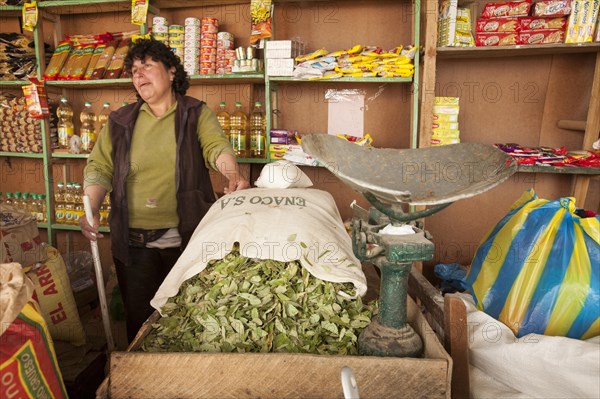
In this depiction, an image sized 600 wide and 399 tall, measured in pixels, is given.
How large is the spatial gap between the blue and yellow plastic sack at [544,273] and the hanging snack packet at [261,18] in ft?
5.94

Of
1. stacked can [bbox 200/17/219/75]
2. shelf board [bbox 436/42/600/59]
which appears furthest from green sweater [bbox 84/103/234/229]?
shelf board [bbox 436/42/600/59]

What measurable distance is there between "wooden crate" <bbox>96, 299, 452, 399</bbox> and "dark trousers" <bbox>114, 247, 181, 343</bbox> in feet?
3.63

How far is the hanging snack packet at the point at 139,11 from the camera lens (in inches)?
102

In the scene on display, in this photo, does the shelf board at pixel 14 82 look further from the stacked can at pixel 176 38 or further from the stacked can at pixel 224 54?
the stacked can at pixel 224 54

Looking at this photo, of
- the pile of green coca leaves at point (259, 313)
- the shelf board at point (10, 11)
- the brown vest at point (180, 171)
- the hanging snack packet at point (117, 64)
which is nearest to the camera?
the pile of green coca leaves at point (259, 313)

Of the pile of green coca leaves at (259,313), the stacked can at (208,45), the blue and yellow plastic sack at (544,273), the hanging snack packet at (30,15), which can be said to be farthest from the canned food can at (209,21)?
the blue and yellow plastic sack at (544,273)

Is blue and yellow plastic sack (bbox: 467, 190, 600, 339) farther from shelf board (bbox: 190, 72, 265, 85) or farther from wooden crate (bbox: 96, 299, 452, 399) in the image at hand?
shelf board (bbox: 190, 72, 265, 85)

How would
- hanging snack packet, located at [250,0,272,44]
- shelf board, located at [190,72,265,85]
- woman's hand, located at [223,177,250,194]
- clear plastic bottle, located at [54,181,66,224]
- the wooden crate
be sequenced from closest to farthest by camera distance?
the wooden crate
woman's hand, located at [223,177,250,194]
hanging snack packet, located at [250,0,272,44]
shelf board, located at [190,72,265,85]
clear plastic bottle, located at [54,181,66,224]

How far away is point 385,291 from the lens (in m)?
0.95

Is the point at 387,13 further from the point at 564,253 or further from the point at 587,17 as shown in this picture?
the point at 564,253

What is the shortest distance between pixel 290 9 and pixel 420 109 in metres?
1.12

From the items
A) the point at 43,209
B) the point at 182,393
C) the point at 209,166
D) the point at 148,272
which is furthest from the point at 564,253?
the point at 43,209

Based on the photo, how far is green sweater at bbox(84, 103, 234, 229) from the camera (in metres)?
1.85

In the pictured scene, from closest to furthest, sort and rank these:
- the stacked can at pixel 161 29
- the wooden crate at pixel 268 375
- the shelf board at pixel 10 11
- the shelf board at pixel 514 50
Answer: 1. the wooden crate at pixel 268 375
2. the shelf board at pixel 514 50
3. the stacked can at pixel 161 29
4. the shelf board at pixel 10 11
